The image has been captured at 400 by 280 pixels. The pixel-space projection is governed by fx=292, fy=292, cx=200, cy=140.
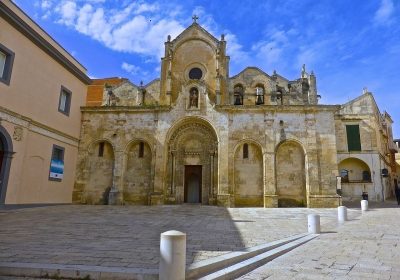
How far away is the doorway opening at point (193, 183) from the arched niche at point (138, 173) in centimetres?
270

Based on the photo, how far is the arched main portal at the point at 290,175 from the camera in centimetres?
1867

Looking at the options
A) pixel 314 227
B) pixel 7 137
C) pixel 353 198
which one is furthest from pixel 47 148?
pixel 353 198

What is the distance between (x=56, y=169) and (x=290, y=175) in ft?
47.4

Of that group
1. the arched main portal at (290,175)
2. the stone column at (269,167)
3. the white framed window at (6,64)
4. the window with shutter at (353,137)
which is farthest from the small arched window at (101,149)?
the window with shutter at (353,137)

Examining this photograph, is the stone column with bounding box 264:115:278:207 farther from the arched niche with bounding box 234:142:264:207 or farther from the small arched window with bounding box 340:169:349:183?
the small arched window with bounding box 340:169:349:183

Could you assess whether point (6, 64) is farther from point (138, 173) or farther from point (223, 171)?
point (223, 171)

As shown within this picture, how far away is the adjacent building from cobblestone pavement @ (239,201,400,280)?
12770 mm

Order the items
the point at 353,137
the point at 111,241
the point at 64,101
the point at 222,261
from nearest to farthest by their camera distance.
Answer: the point at 222,261
the point at 111,241
the point at 64,101
the point at 353,137

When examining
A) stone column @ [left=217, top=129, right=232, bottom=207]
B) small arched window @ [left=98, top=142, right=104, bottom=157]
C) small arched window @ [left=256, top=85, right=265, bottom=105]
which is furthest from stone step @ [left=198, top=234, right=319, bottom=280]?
small arched window @ [left=256, top=85, right=265, bottom=105]

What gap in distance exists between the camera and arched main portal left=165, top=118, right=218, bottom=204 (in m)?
19.8

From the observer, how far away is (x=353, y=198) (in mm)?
27656

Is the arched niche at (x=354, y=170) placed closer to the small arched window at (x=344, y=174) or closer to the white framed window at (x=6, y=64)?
the small arched window at (x=344, y=174)

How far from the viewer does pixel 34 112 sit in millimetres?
15086

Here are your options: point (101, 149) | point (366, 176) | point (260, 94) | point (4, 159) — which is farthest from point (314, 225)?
point (366, 176)
